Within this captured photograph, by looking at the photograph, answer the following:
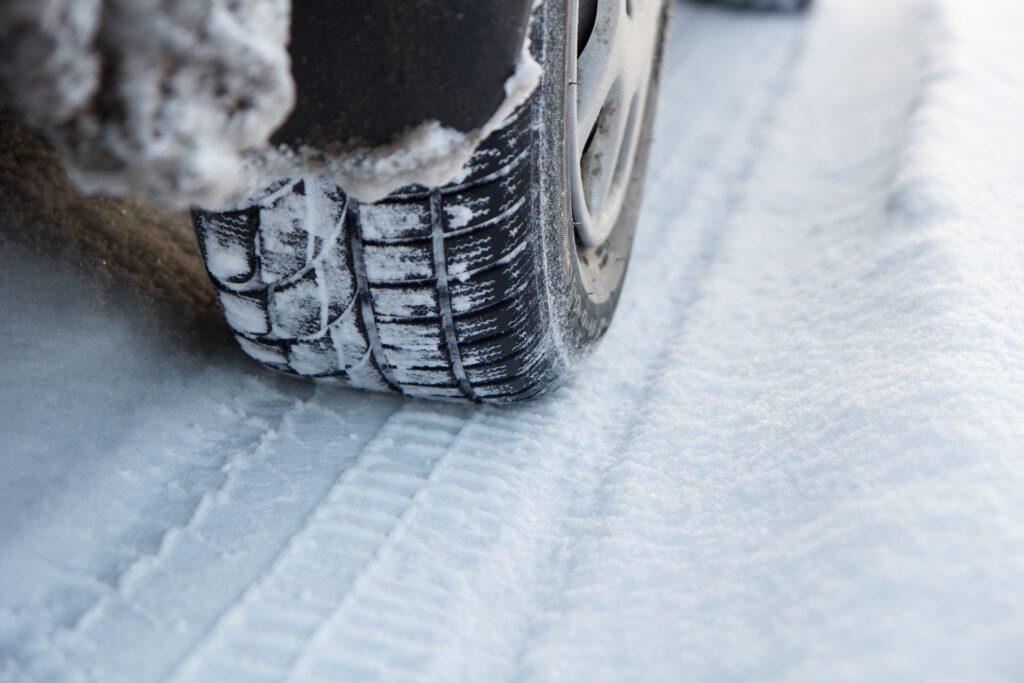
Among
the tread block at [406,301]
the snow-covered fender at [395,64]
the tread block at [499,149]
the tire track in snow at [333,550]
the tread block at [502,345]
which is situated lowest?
the tire track in snow at [333,550]

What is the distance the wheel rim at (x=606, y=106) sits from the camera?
921 millimetres

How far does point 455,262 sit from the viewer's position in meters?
0.81

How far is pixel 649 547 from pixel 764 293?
2.00 feet

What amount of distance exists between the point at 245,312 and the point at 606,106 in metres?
0.52

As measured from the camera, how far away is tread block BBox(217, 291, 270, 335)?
877 mm

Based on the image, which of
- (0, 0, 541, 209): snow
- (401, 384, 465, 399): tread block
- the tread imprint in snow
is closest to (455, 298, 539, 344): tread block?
the tread imprint in snow

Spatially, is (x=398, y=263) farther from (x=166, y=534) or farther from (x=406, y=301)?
(x=166, y=534)

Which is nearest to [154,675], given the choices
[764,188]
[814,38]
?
[764,188]

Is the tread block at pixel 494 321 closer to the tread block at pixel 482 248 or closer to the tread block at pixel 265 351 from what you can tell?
the tread block at pixel 482 248

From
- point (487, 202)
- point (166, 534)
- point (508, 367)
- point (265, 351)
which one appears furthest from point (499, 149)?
point (166, 534)

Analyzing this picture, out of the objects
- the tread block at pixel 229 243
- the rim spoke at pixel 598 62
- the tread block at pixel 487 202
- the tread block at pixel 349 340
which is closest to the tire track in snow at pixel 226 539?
the tread block at pixel 349 340

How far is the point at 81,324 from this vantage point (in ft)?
3.24

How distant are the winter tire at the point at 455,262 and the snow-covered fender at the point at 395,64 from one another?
0.09 m

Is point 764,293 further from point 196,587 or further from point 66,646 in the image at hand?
point 66,646
